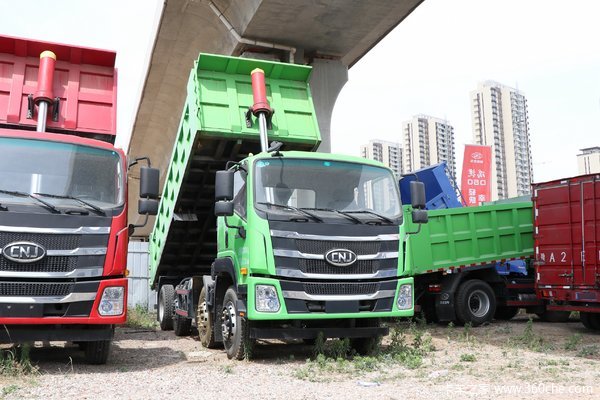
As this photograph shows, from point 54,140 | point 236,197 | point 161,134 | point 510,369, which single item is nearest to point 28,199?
point 54,140

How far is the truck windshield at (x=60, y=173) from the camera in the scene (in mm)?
6371

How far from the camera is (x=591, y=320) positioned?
10.4m

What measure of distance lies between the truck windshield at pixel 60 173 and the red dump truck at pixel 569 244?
755 centimetres

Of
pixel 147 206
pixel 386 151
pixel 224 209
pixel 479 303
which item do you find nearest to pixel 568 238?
pixel 479 303

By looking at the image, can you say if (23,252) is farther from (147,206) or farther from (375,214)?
→ (375,214)

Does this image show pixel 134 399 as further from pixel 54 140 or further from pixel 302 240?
pixel 54 140

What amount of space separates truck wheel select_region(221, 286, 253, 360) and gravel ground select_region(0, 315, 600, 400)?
13 cm

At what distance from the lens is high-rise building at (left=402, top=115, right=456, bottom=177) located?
42.9 metres

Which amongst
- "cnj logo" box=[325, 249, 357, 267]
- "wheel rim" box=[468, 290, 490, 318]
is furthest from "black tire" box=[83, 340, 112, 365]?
"wheel rim" box=[468, 290, 490, 318]

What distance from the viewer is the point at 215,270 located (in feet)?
25.6

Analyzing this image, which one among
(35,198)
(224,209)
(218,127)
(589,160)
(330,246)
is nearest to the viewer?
(35,198)

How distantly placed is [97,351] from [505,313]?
9058 millimetres

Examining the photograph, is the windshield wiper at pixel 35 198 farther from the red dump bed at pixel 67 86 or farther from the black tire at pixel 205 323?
the black tire at pixel 205 323

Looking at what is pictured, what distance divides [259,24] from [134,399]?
1305cm
